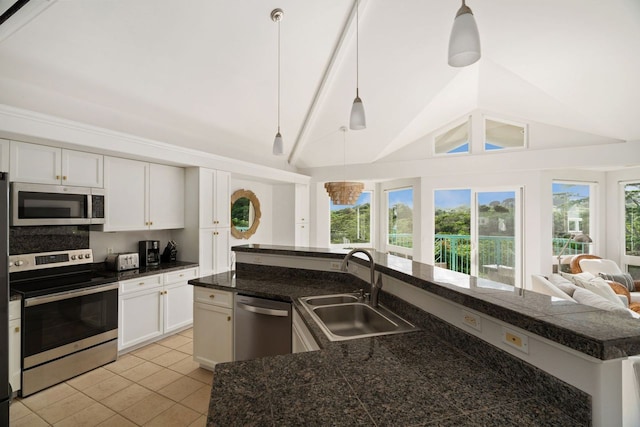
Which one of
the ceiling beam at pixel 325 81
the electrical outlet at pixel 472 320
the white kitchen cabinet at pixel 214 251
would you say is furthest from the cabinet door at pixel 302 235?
the electrical outlet at pixel 472 320

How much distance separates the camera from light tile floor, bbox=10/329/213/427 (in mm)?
2172

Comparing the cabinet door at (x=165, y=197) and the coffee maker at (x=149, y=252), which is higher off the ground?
the cabinet door at (x=165, y=197)

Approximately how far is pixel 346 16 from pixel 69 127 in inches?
105

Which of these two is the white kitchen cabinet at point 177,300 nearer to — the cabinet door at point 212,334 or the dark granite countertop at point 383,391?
the cabinet door at point 212,334

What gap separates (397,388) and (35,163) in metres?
3.33

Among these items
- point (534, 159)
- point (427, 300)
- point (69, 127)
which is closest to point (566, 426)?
point (427, 300)

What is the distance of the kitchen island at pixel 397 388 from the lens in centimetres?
85

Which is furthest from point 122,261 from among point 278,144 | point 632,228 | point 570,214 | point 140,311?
point 632,228

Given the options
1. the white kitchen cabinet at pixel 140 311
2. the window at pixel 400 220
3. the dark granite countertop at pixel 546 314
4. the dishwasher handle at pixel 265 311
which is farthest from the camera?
the window at pixel 400 220

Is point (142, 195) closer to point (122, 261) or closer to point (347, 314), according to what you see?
point (122, 261)

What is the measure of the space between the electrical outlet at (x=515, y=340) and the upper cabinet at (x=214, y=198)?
3595 millimetres

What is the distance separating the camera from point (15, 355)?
236 cm

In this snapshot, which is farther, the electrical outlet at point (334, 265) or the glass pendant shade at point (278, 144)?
A: the glass pendant shade at point (278, 144)

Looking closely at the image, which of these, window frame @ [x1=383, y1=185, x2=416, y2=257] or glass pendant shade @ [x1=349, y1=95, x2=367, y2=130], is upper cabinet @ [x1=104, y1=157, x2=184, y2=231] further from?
window frame @ [x1=383, y1=185, x2=416, y2=257]
